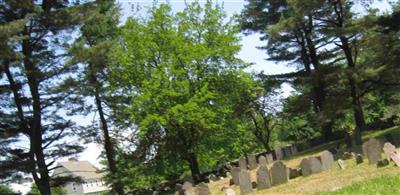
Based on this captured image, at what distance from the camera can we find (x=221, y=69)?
30172 millimetres

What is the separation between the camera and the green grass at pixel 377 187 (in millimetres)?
10243

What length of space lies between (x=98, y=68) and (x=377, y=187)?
66.1ft

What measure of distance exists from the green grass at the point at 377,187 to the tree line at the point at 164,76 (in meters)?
12.7

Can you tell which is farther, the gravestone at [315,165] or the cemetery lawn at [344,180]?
the gravestone at [315,165]

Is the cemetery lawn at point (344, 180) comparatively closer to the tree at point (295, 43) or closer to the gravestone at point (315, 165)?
the gravestone at point (315, 165)

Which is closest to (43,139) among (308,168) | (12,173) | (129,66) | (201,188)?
(12,173)

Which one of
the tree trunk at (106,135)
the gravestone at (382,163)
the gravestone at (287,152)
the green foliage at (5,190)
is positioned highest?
the tree trunk at (106,135)

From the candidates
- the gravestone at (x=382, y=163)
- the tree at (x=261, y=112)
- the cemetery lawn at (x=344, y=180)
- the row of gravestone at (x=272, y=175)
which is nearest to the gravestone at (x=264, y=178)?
the row of gravestone at (x=272, y=175)

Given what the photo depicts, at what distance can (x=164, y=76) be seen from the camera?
91.0ft

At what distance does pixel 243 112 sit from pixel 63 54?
1894 cm

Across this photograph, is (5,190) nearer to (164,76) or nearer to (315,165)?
(164,76)

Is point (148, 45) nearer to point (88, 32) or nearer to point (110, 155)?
point (88, 32)

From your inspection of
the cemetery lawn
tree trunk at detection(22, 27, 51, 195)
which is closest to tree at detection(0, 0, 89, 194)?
tree trunk at detection(22, 27, 51, 195)

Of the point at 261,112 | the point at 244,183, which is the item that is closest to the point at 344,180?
the point at 244,183
